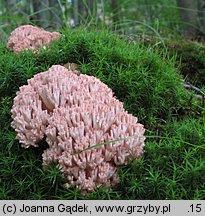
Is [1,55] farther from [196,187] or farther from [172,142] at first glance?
[196,187]

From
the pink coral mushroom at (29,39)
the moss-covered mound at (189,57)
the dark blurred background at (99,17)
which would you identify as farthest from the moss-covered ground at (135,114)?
the dark blurred background at (99,17)

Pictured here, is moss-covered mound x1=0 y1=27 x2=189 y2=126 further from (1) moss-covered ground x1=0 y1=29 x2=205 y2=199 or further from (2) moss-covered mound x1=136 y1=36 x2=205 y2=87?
(2) moss-covered mound x1=136 y1=36 x2=205 y2=87

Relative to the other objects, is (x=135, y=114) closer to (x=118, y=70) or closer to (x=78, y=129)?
(x=118, y=70)

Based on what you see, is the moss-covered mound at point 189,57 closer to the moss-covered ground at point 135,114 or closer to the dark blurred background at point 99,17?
the dark blurred background at point 99,17

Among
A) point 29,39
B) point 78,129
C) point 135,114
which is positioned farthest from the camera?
point 29,39

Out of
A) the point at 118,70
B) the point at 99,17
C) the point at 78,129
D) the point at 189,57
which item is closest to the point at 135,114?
the point at 118,70
